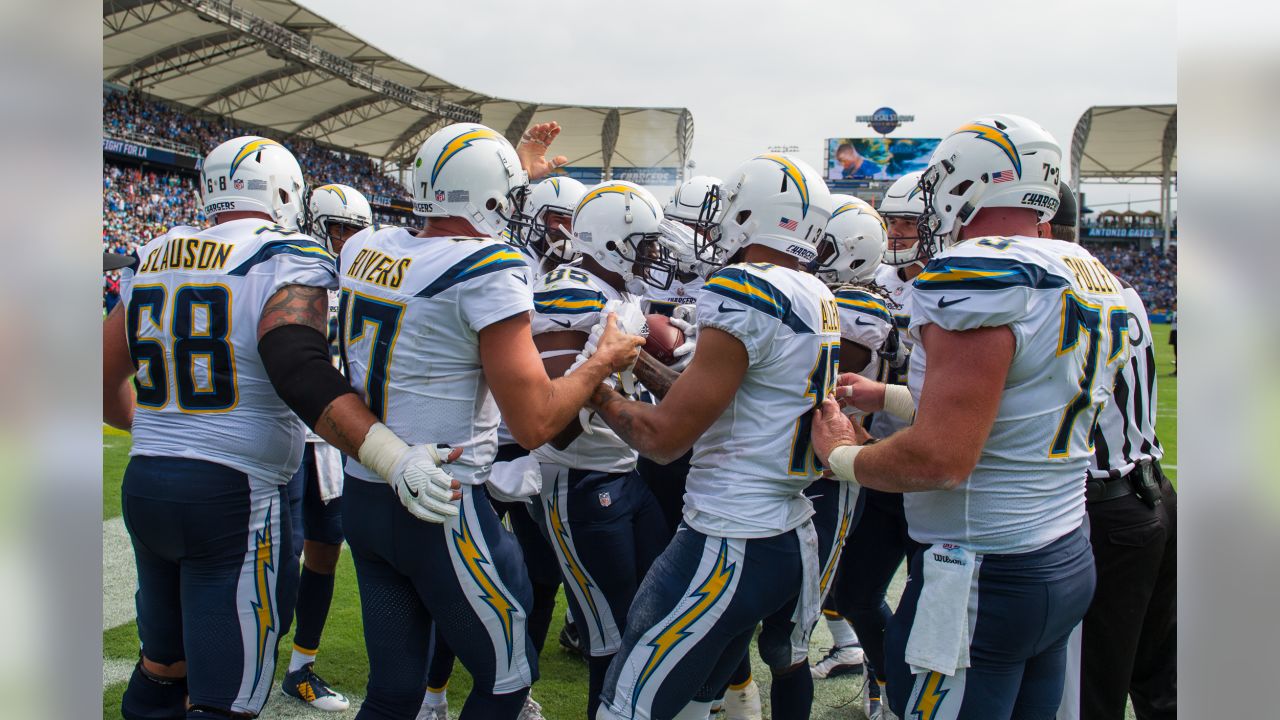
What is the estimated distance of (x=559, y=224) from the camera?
457 cm

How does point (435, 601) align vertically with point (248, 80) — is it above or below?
below

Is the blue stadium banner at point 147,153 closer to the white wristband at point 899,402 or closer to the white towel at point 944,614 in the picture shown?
the white wristband at point 899,402

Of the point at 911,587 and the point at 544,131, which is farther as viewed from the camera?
the point at 544,131

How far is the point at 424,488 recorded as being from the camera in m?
2.48

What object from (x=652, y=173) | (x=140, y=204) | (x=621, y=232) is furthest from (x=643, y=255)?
(x=652, y=173)

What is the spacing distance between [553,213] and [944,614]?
2982 millimetres

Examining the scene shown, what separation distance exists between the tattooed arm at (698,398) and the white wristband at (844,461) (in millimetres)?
354

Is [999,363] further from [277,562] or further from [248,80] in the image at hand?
[248,80]
